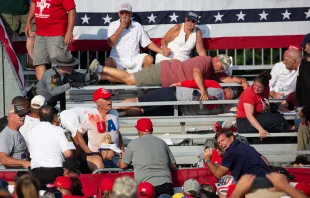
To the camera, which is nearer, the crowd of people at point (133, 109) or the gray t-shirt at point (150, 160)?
the crowd of people at point (133, 109)

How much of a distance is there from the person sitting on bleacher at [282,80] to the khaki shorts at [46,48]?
304 cm

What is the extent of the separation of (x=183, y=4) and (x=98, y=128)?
3.46 m

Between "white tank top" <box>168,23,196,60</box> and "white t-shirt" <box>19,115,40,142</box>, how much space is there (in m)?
3.09

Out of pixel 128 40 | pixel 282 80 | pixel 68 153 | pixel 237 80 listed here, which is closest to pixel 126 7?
pixel 128 40

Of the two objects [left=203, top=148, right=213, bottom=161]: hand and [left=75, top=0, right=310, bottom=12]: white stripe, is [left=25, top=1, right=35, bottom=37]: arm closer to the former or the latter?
[left=75, top=0, right=310, bottom=12]: white stripe

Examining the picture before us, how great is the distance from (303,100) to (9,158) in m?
3.99

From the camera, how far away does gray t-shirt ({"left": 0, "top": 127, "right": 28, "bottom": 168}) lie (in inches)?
496

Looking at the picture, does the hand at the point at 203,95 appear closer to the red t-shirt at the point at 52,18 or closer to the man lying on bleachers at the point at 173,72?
the man lying on bleachers at the point at 173,72

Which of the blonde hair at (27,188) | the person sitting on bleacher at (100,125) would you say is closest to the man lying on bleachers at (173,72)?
the person sitting on bleacher at (100,125)

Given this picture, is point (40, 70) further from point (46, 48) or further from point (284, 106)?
point (284, 106)

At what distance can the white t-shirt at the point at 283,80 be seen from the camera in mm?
15305

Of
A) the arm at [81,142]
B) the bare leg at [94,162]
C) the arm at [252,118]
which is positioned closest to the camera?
the bare leg at [94,162]

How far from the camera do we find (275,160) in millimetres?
14164

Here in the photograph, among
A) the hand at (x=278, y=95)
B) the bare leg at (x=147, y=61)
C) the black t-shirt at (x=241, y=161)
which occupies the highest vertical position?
the bare leg at (x=147, y=61)
